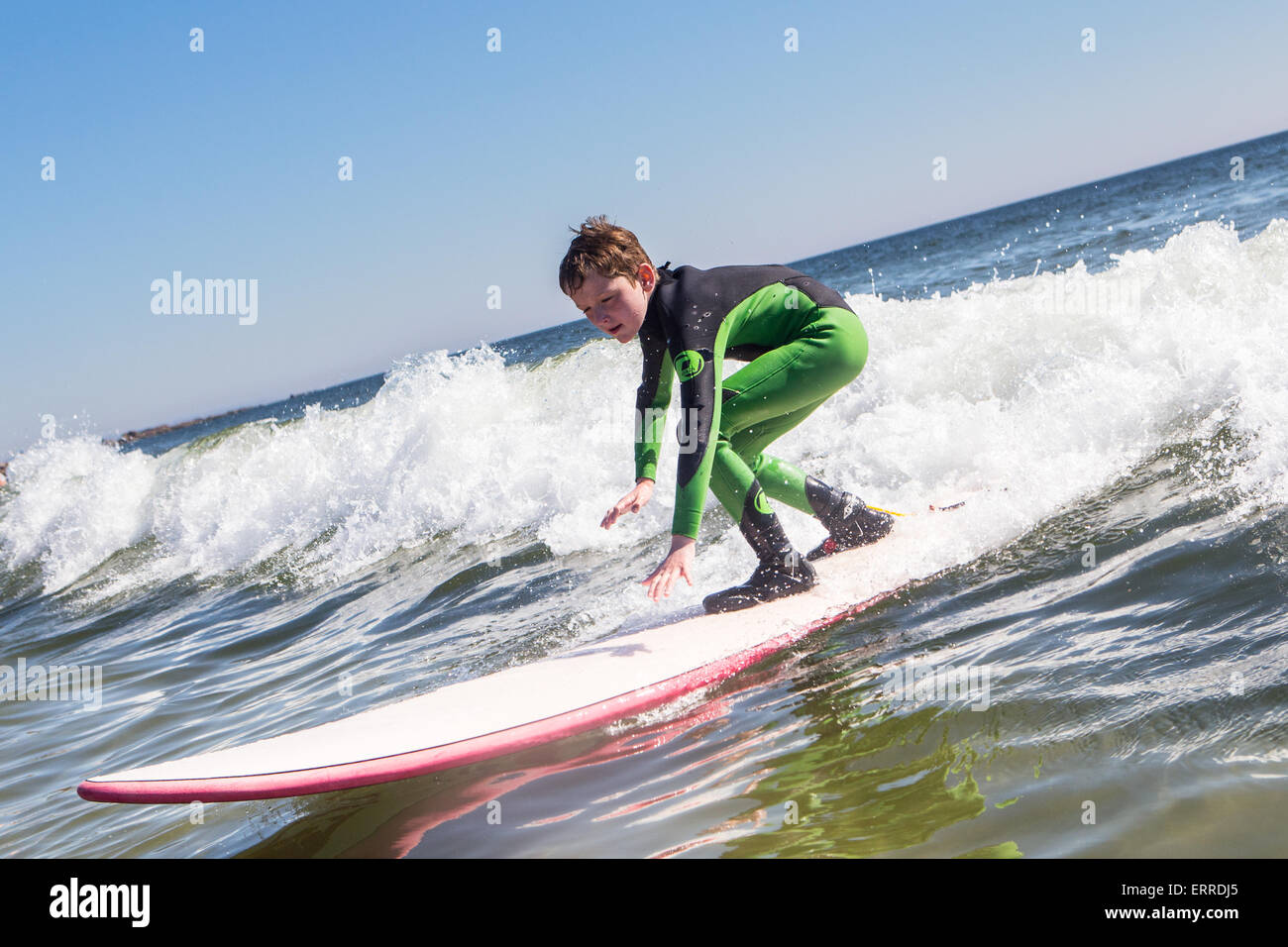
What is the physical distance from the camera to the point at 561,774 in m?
2.77

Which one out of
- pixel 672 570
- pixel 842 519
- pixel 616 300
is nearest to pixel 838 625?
pixel 842 519

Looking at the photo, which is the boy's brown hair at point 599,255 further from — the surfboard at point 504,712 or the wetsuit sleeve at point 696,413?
the surfboard at point 504,712

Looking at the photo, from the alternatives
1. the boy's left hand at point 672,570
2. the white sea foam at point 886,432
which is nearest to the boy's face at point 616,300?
the boy's left hand at point 672,570

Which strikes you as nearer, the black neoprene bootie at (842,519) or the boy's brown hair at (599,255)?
the boy's brown hair at (599,255)

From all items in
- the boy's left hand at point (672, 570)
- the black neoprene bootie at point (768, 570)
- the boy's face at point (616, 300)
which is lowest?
the black neoprene bootie at point (768, 570)

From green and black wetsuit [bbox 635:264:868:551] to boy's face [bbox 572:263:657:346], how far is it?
0.06 meters

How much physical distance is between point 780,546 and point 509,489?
3969 millimetres

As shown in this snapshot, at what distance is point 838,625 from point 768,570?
39 cm

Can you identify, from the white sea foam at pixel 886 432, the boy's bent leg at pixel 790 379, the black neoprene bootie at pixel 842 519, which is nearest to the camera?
the boy's bent leg at pixel 790 379

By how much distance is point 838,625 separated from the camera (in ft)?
11.8

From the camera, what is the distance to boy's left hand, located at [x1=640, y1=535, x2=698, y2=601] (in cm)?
300

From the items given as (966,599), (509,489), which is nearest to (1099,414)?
(966,599)

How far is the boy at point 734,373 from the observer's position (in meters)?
3.34

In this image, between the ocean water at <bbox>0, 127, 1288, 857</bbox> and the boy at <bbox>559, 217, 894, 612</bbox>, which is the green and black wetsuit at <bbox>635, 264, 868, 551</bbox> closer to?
the boy at <bbox>559, 217, 894, 612</bbox>
